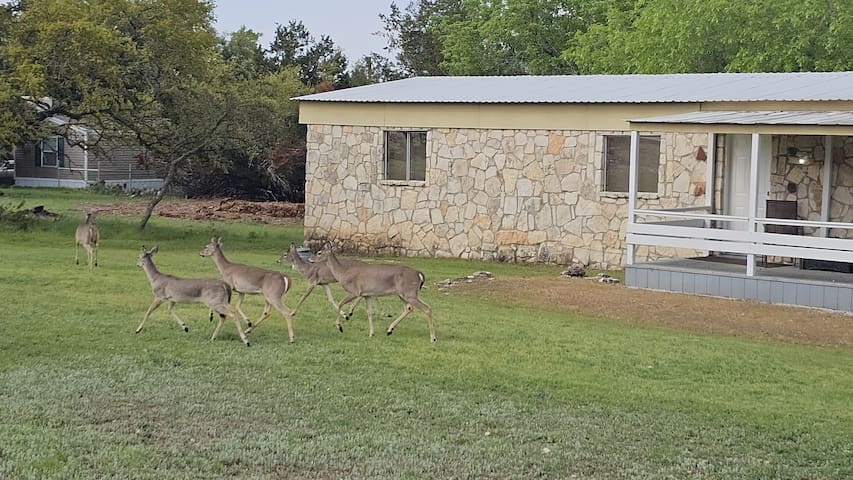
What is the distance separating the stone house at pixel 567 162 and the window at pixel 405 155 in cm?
3

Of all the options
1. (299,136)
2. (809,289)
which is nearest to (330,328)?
(809,289)

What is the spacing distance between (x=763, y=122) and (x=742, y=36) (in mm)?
16744

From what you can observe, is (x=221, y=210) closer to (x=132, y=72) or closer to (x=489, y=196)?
(x=132, y=72)

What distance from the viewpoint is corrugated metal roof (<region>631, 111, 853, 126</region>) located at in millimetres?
16062

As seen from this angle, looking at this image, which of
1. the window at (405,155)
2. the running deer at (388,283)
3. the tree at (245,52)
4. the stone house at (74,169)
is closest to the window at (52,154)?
the stone house at (74,169)

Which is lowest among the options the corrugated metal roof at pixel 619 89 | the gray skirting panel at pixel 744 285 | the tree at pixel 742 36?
the gray skirting panel at pixel 744 285

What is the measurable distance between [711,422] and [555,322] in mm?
5359

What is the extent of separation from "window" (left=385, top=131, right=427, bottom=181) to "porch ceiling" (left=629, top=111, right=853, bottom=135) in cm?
580

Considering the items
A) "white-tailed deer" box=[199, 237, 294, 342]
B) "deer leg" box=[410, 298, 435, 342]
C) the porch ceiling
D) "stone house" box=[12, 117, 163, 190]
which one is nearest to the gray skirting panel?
the porch ceiling

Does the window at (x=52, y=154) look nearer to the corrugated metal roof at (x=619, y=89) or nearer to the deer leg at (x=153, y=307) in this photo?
the corrugated metal roof at (x=619, y=89)

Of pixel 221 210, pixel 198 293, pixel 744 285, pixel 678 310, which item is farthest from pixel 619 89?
pixel 221 210

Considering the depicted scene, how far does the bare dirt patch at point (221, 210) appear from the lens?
113 ft

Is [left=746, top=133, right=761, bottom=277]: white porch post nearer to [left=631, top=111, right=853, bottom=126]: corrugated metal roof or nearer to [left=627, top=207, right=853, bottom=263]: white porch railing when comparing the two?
[left=627, top=207, right=853, bottom=263]: white porch railing

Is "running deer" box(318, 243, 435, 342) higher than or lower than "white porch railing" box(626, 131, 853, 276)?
lower
